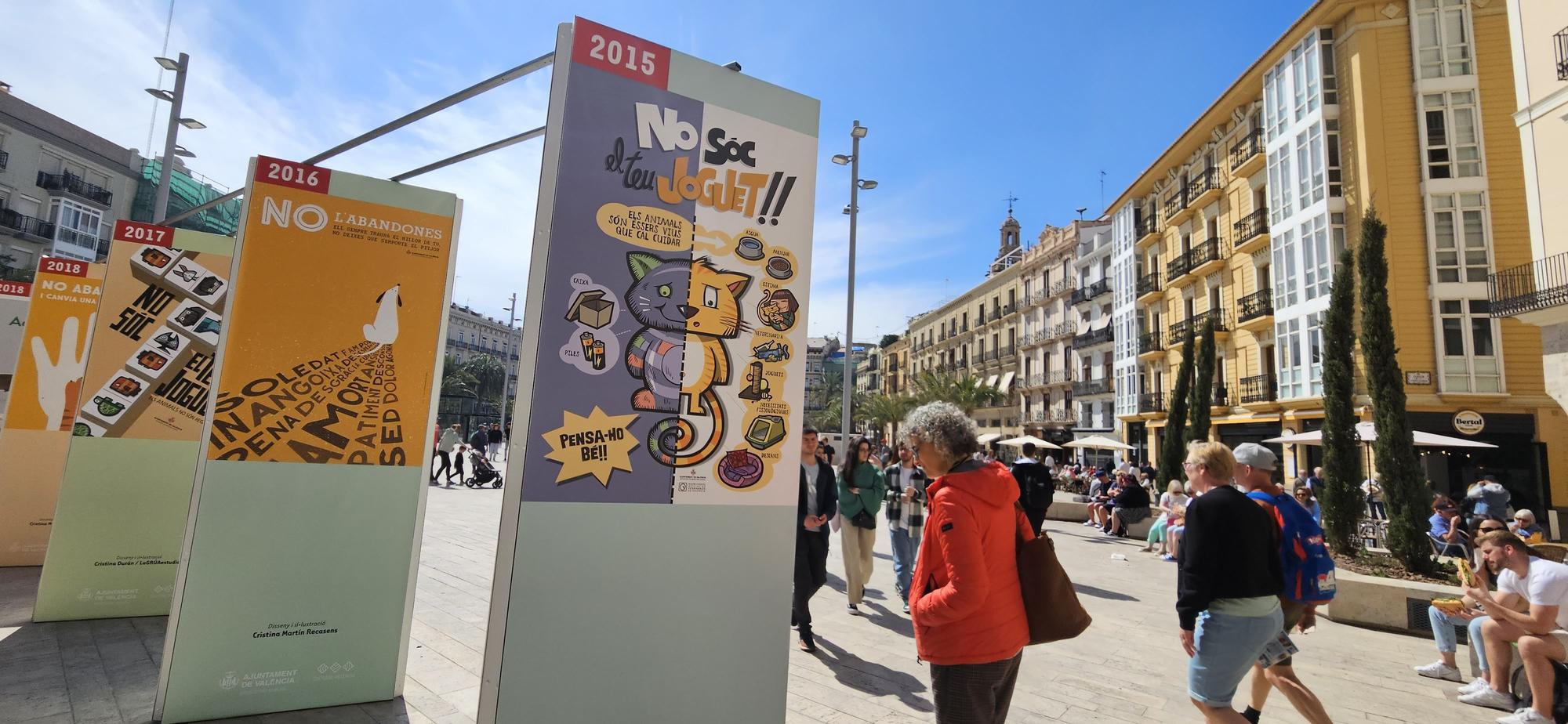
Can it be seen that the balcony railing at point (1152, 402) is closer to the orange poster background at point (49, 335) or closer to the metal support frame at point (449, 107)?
the metal support frame at point (449, 107)

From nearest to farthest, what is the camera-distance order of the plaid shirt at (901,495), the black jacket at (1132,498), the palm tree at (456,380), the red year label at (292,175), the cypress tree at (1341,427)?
the red year label at (292,175)
the plaid shirt at (901,495)
the cypress tree at (1341,427)
the black jacket at (1132,498)
the palm tree at (456,380)

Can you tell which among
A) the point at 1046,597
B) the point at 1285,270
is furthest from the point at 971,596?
the point at 1285,270

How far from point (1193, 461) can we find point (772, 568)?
2.22 m

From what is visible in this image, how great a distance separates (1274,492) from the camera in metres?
3.77

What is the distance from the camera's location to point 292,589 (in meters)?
3.58

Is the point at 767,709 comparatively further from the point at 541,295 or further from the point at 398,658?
the point at 398,658

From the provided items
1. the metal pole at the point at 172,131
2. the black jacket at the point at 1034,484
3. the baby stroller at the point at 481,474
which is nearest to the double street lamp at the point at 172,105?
the metal pole at the point at 172,131

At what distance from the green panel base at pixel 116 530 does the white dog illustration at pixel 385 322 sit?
8.22ft

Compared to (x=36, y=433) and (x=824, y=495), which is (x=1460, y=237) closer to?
(x=824, y=495)

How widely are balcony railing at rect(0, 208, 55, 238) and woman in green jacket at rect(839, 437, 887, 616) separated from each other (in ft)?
139

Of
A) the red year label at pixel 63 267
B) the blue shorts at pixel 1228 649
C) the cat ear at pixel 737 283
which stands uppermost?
the red year label at pixel 63 267

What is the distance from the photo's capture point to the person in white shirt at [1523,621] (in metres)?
4.09

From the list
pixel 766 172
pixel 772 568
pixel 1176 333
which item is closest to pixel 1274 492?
pixel 772 568

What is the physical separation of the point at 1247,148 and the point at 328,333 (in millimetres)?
29370
